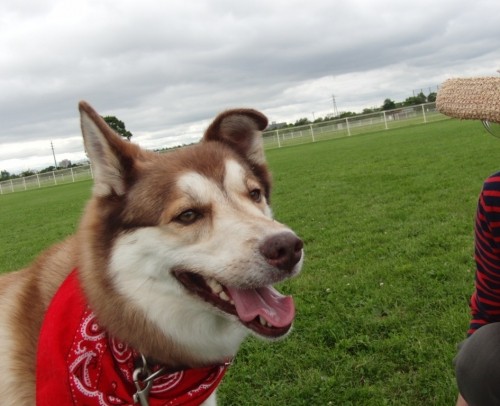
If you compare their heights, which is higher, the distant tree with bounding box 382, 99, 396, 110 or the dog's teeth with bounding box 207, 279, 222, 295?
the distant tree with bounding box 382, 99, 396, 110

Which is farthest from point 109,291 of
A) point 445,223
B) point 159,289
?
point 445,223

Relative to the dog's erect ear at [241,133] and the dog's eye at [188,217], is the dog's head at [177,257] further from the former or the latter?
the dog's erect ear at [241,133]

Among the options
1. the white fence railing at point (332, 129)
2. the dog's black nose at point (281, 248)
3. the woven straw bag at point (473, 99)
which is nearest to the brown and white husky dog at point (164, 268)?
the dog's black nose at point (281, 248)

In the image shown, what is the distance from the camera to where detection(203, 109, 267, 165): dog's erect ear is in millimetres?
3029

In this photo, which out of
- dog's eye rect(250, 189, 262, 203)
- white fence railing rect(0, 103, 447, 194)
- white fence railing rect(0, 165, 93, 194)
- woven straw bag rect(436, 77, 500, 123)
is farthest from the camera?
white fence railing rect(0, 165, 93, 194)

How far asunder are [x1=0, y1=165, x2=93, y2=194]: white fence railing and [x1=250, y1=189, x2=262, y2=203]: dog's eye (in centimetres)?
3783

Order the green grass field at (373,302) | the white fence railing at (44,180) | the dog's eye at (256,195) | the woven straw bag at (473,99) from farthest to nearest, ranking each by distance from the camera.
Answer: the white fence railing at (44,180) → the green grass field at (373,302) → the dog's eye at (256,195) → the woven straw bag at (473,99)

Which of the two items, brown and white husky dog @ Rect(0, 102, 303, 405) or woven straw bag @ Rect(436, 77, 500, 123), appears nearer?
woven straw bag @ Rect(436, 77, 500, 123)

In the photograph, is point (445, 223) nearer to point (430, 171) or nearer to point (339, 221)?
point (339, 221)

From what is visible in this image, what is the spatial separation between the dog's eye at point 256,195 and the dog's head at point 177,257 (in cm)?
16

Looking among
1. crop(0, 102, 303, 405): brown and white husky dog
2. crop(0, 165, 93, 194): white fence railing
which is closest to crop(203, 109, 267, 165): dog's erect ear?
crop(0, 102, 303, 405): brown and white husky dog

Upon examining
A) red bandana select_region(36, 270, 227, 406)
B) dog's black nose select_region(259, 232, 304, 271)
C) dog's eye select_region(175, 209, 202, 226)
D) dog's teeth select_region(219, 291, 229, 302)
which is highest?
dog's eye select_region(175, 209, 202, 226)

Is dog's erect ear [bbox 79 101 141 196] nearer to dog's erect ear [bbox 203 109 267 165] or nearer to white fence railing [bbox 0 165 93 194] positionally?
dog's erect ear [bbox 203 109 267 165]

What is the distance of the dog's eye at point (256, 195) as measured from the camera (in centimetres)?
279
